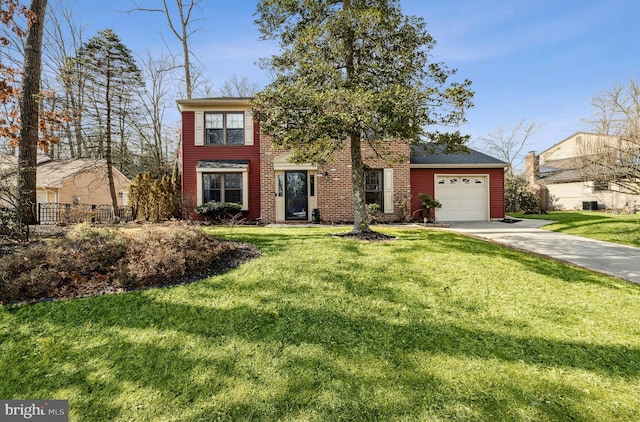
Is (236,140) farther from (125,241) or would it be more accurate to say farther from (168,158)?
(168,158)

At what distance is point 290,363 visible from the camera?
8.65ft

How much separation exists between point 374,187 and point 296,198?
3.28 metres

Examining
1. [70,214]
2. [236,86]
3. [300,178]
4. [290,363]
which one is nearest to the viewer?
[290,363]

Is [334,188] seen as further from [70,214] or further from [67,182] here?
[67,182]

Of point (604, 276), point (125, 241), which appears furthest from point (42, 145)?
point (604, 276)

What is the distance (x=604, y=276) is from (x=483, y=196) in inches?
357

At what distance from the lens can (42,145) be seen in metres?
7.49

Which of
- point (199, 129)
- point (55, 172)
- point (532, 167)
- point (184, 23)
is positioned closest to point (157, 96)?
point (184, 23)

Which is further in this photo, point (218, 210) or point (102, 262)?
point (218, 210)

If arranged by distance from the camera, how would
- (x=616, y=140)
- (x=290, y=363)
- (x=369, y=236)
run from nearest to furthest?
(x=290, y=363)
(x=369, y=236)
(x=616, y=140)

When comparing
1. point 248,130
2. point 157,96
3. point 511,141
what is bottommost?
point 248,130

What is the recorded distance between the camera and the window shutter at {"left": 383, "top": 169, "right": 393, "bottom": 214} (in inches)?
483

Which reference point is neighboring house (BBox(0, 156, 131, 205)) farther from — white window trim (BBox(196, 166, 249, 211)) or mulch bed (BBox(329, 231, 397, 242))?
mulch bed (BBox(329, 231, 397, 242))

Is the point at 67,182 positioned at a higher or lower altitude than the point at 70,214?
higher
